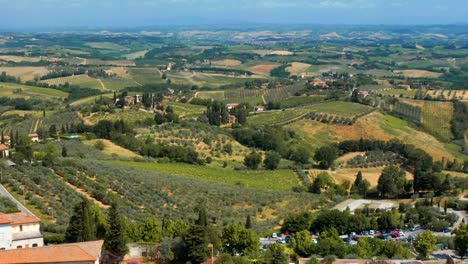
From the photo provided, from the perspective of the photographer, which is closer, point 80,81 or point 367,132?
point 367,132

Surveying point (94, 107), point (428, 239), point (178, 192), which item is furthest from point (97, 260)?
point (94, 107)

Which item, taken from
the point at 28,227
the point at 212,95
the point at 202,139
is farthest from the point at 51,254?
the point at 212,95

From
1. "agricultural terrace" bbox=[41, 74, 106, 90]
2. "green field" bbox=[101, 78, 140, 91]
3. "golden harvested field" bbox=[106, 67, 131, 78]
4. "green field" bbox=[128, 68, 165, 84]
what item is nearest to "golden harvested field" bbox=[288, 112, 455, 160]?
"green field" bbox=[101, 78, 140, 91]

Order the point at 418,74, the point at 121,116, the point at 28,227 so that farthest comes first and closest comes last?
the point at 418,74
the point at 121,116
the point at 28,227

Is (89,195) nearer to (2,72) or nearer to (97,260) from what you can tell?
(97,260)

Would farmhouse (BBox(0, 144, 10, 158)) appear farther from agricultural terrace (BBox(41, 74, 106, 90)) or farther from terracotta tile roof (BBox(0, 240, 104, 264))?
agricultural terrace (BBox(41, 74, 106, 90))

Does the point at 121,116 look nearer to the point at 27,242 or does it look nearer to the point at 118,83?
the point at 27,242

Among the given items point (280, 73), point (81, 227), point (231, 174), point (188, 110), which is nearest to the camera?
point (81, 227)
